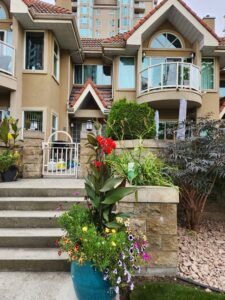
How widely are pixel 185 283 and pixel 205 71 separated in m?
13.0

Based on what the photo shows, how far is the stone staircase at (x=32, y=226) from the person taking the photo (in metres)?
3.80

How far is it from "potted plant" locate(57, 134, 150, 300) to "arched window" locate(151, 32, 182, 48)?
1241cm

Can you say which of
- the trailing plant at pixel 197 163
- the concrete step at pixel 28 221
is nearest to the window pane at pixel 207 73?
the trailing plant at pixel 197 163

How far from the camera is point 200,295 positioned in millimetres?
3238

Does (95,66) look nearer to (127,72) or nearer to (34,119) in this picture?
(127,72)

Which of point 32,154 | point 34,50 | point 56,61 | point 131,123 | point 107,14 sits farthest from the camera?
point 107,14

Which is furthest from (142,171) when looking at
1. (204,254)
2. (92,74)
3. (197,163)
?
(92,74)

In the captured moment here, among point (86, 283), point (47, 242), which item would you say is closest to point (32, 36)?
point (47, 242)

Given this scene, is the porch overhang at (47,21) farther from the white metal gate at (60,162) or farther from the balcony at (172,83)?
the white metal gate at (60,162)

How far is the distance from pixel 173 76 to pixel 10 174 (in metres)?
8.79

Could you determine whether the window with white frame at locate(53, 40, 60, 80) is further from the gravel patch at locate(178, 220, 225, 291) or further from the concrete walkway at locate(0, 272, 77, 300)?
the concrete walkway at locate(0, 272, 77, 300)

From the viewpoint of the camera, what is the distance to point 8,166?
6.92 m

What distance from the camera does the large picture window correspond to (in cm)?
1540

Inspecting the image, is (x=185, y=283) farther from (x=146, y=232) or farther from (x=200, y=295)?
(x=146, y=232)
